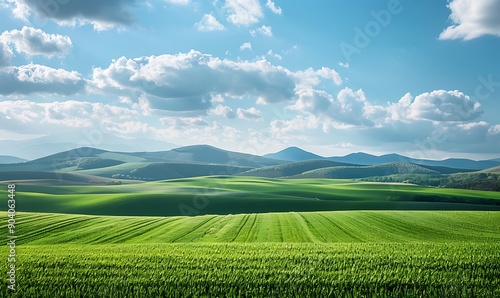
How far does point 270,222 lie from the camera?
1772 inches

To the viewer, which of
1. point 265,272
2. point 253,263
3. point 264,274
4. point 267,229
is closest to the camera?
point 264,274

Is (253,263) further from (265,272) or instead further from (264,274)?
(264,274)

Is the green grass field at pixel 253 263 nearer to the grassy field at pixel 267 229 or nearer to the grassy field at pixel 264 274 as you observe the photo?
the grassy field at pixel 264 274

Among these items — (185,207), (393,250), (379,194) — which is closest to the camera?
(393,250)

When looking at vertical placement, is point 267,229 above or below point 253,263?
below

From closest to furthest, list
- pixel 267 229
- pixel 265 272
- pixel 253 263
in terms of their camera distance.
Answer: pixel 265 272 < pixel 253 263 < pixel 267 229

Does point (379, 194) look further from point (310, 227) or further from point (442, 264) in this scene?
point (442, 264)

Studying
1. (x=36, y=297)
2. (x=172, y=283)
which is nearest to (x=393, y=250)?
(x=172, y=283)

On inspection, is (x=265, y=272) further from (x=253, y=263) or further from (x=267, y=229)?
(x=267, y=229)

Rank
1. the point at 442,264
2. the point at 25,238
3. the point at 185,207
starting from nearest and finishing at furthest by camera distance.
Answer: the point at 442,264, the point at 25,238, the point at 185,207

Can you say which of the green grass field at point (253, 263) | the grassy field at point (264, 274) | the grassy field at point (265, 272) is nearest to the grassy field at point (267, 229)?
the green grass field at point (253, 263)

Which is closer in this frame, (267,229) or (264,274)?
(264,274)

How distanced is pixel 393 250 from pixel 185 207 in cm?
5361

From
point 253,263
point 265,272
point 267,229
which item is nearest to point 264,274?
point 265,272
